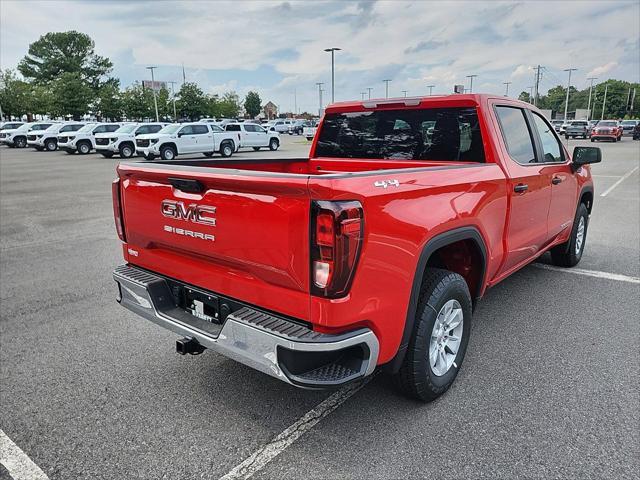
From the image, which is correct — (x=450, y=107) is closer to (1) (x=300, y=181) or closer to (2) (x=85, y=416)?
(1) (x=300, y=181)

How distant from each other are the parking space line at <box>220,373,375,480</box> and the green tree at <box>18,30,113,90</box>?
97.0 meters

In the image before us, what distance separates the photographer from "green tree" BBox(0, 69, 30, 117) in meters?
61.2

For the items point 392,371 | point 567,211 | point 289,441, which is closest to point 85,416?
point 289,441

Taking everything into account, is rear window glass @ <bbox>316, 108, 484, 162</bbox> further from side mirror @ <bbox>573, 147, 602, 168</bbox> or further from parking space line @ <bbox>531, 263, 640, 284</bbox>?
parking space line @ <bbox>531, 263, 640, 284</bbox>

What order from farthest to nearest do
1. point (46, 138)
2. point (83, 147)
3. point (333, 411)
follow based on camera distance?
point (46, 138) < point (83, 147) < point (333, 411)

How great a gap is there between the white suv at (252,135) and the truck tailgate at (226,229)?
24206 millimetres

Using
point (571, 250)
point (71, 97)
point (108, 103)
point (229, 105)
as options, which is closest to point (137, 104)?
point (108, 103)

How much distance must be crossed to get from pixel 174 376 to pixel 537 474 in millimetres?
2336

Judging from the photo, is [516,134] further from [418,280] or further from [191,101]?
[191,101]

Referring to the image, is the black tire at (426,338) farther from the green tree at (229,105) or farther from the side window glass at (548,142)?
the green tree at (229,105)

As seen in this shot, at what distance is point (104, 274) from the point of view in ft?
19.0

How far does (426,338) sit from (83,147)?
31.4m

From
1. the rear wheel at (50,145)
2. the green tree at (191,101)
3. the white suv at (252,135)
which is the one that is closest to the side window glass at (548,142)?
the white suv at (252,135)

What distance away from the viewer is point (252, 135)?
28.4 m
